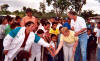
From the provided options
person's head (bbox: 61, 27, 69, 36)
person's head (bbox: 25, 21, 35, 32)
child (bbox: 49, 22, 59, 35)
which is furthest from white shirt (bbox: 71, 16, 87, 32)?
person's head (bbox: 25, 21, 35, 32)

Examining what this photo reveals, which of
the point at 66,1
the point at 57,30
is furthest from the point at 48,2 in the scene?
the point at 57,30

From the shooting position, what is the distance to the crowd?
5762 millimetres

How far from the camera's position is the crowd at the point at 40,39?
227 inches

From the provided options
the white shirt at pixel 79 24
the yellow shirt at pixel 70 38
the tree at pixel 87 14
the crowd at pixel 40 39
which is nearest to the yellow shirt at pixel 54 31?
the crowd at pixel 40 39

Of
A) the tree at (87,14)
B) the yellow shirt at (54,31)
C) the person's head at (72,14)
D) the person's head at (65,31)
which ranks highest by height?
the person's head at (72,14)

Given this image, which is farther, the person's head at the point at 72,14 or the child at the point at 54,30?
the child at the point at 54,30

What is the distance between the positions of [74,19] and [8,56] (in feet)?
10.7

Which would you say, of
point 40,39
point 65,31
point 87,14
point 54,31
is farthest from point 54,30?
point 87,14

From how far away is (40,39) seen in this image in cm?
A: 607

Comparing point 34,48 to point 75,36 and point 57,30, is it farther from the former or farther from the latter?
point 57,30

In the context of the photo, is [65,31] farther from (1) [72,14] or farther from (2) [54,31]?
(2) [54,31]

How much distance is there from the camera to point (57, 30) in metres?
9.86

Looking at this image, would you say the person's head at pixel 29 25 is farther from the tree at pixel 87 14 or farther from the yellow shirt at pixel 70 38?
the tree at pixel 87 14

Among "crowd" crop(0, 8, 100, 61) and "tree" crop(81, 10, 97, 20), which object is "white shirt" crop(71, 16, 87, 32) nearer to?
"crowd" crop(0, 8, 100, 61)
